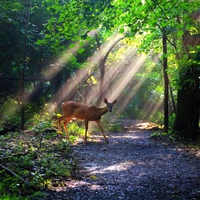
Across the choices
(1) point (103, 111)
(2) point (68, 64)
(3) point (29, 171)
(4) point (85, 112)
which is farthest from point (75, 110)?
(2) point (68, 64)

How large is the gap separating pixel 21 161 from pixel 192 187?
3.57 meters

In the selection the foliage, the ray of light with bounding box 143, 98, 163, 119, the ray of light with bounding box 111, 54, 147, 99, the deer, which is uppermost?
the ray of light with bounding box 111, 54, 147, 99

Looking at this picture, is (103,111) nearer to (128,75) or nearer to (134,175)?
(134,175)

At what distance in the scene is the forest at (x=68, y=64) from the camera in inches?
252

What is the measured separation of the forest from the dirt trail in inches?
21.2

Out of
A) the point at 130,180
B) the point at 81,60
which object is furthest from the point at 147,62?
the point at 130,180

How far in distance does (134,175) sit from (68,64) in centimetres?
1755

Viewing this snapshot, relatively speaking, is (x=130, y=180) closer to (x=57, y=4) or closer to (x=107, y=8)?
(x=107, y=8)

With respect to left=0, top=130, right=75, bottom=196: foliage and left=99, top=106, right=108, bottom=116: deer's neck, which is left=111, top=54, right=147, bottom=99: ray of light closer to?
left=99, top=106, right=108, bottom=116: deer's neck

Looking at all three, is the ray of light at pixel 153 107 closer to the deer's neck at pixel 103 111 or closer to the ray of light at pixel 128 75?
the ray of light at pixel 128 75

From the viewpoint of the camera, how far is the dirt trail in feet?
18.0

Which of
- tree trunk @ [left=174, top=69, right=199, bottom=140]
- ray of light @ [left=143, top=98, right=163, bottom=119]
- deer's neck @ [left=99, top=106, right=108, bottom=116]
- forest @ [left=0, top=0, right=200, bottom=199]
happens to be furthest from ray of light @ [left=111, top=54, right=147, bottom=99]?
deer's neck @ [left=99, top=106, right=108, bottom=116]

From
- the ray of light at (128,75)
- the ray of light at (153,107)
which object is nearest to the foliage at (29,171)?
the ray of light at (128,75)

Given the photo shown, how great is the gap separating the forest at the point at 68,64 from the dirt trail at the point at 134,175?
54 cm
